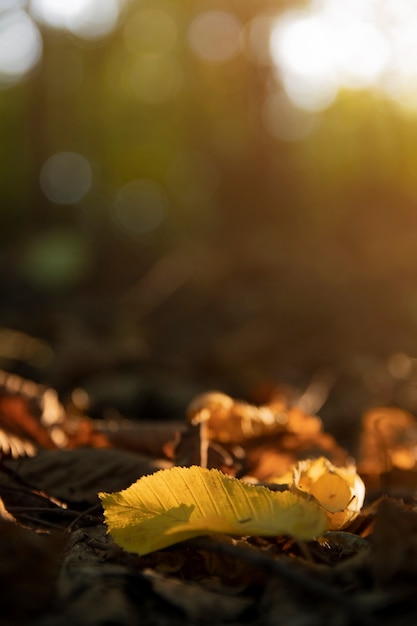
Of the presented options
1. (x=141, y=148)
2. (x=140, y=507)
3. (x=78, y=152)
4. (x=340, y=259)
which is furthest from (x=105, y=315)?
(x=141, y=148)

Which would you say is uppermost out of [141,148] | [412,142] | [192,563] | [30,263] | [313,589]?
[412,142]

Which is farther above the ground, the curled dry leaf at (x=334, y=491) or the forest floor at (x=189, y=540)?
the curled dry leaf at (x=334, y=491)

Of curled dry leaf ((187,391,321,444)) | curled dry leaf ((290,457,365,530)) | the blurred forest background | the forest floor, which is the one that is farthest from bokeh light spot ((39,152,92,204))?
curled dry leaf ((290,457,365,530))

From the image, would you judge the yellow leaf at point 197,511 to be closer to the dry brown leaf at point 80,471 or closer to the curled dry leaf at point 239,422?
the dry brown leaf at point 80,471

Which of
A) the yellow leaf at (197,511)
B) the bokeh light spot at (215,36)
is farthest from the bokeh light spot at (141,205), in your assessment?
the yellow leaf at (197,511)

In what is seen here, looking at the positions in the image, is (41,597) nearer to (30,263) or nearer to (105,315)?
(105,315)

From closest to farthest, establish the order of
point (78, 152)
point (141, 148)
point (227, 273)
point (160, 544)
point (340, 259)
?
point (160, 544) → point (227, 273) → point (340, 259) → point (78, 152) → point (141, 148)

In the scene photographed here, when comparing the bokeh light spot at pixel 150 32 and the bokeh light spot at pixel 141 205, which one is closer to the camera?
the bokeh light spot at pixel 150 32
